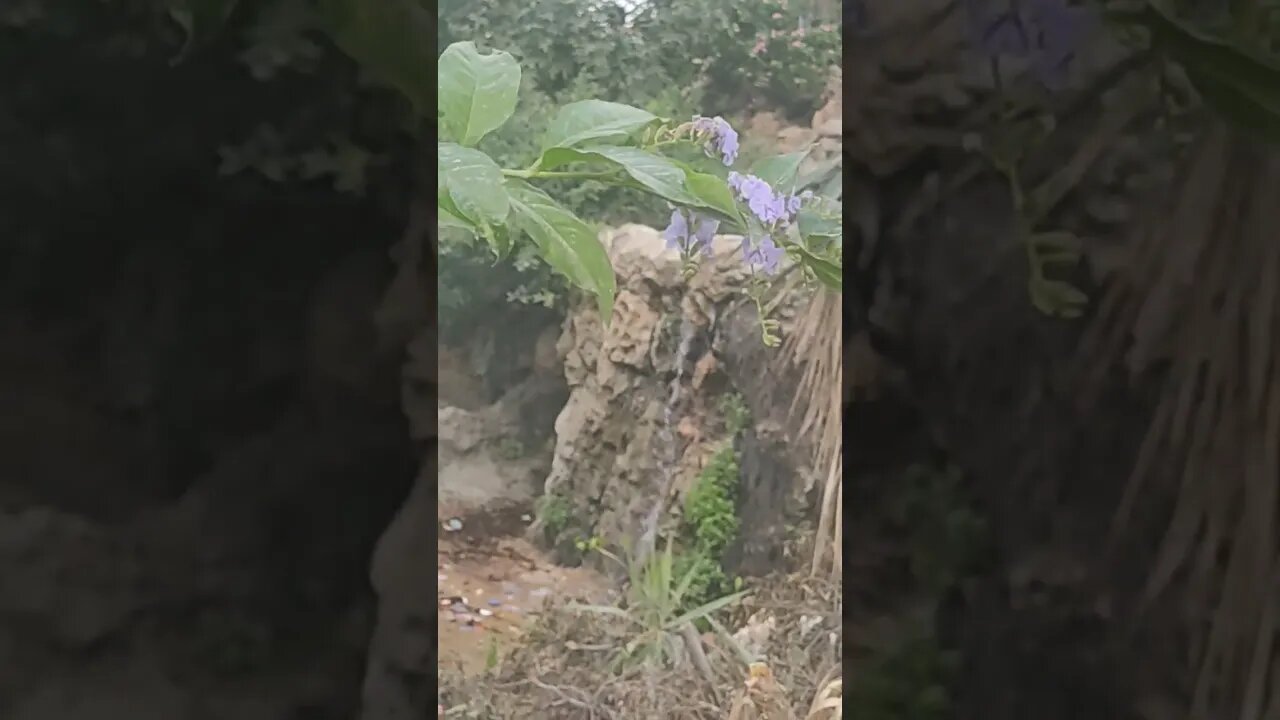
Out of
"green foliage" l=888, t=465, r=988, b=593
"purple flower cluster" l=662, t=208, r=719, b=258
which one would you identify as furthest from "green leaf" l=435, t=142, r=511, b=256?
"green foliage" l=888, t=465, r=988, b=593

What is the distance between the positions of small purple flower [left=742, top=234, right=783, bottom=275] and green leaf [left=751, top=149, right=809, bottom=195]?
4cm

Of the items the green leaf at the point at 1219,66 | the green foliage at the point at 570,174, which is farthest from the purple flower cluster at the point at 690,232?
the green leaf at the point at 1219,66

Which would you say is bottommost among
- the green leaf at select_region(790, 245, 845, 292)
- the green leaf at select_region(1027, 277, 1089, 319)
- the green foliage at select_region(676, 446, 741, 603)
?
the green foliage at select_region(676, 446, 741, 603)

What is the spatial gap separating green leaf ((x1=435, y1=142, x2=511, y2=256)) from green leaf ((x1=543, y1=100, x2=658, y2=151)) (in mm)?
55

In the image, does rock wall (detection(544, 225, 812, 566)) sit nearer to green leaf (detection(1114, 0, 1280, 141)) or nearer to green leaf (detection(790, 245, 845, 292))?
green leaf (detection(790, 245, 845, 292))

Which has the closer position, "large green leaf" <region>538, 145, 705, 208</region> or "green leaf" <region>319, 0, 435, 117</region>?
"green leaf" <region>319, 0, 435, 117</region>

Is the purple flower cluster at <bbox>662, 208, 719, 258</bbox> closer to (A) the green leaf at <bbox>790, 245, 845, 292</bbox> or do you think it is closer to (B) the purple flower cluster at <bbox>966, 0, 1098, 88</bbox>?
(A) the green leaf at <bbox>790, 245, 845, 292</bbox>

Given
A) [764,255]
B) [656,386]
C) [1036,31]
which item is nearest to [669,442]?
[656,386]

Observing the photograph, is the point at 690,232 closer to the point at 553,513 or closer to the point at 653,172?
the point at 653,172

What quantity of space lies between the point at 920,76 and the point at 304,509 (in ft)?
1.72

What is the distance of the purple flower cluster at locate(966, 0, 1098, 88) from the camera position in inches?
28.8

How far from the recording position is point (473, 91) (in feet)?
2.65

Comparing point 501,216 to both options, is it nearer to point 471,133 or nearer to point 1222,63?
point 471,133

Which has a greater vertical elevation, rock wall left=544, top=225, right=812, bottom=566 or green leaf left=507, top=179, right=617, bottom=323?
green leaf left=507, top=179, right=617, bottom=323
